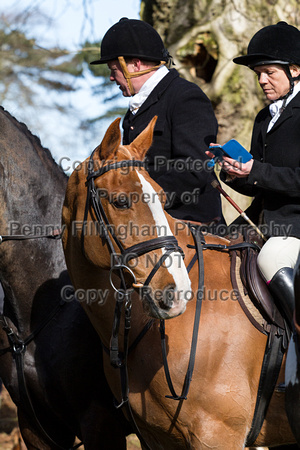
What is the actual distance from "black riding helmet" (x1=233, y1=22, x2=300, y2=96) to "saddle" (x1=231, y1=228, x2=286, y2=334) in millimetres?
1119

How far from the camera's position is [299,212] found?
3.62 meters

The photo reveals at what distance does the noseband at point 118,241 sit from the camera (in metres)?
2.96

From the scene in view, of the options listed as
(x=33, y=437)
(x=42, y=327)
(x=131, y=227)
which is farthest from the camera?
(x=33, y=437)

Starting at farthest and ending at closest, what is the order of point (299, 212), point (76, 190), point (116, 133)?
1. point (299, 212)
2. point (76, 190)
3. point (116, 133)

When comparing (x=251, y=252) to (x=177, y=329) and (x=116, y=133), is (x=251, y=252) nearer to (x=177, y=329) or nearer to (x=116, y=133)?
(x=177, y=329)

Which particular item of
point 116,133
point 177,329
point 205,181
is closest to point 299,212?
point 205,181

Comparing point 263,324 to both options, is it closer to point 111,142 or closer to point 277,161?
point 277,161

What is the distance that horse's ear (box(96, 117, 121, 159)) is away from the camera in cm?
311

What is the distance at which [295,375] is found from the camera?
297 cm

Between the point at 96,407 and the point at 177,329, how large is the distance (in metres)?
1.03

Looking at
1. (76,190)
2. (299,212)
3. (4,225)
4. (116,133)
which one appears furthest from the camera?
(4,225)

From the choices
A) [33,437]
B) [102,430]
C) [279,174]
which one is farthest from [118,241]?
[33,437]

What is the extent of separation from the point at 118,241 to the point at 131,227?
0.11 meters

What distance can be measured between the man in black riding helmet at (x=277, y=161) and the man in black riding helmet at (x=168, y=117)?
0.25 meters
